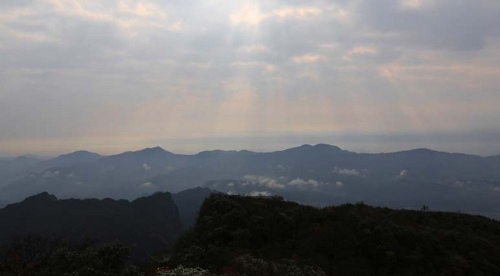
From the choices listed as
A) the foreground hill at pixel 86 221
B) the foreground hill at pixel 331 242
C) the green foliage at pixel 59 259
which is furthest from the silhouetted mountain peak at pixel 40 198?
the green foliage at pixel 59 259

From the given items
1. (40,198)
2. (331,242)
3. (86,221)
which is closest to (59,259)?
(331,242)

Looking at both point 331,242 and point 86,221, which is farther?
point 86,221

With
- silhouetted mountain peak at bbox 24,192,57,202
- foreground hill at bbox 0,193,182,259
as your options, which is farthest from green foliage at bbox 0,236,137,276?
silhouetted mountain peak at bbox 24,192,57,202

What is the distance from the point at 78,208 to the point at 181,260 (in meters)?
188

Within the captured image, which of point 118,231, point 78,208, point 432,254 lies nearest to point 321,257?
point 432,254

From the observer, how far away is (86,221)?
550ft

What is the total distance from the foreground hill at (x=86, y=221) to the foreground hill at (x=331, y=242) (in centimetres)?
12024

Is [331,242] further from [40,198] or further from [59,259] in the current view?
[40,198]

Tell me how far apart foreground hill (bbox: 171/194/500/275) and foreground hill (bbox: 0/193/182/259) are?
120237 millimetres

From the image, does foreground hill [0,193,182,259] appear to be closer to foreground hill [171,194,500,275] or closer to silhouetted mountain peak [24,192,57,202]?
silhouetted mountain peak [24,192,57,202]

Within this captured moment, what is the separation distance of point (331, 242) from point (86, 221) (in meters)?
168

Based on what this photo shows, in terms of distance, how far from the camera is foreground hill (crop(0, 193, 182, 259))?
154 meters

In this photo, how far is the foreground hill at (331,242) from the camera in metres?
21.6

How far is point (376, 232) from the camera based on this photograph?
2597 centimetres
